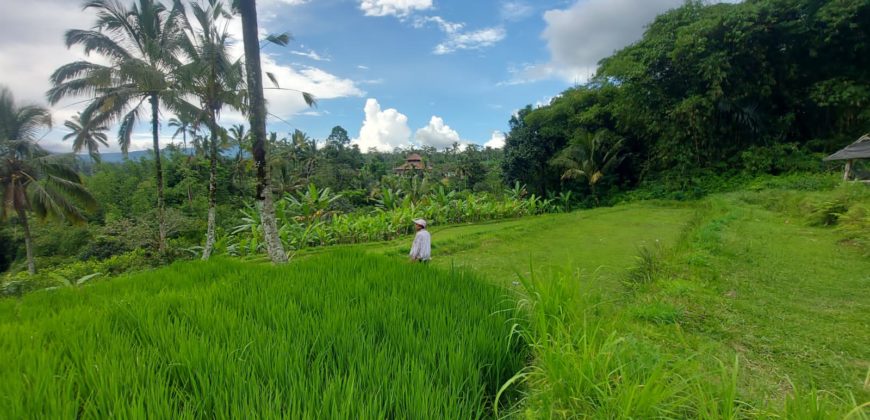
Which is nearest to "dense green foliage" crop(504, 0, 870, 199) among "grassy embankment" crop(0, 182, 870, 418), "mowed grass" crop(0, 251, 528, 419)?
"grassy embankment" crop(0, 182, 870, 418)

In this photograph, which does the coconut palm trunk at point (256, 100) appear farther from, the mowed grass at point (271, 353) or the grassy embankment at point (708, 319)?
the mowed grass at point (271, 353)

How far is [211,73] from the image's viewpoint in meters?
8.85

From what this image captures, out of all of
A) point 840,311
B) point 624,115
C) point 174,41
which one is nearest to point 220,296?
point 840,311

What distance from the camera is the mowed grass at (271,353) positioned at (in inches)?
56.8

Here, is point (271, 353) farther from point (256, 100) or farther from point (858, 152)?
point (858, 152)

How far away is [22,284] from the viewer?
787 cm

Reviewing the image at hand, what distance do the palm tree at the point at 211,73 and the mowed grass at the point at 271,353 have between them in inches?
269

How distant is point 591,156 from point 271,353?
17038mm

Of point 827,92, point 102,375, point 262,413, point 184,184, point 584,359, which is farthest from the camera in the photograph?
point 184,184

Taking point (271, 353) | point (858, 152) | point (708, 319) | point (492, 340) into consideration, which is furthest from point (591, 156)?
point (271, 353)

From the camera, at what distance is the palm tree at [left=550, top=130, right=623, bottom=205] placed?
16359mm

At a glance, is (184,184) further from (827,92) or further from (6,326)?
(827,92)

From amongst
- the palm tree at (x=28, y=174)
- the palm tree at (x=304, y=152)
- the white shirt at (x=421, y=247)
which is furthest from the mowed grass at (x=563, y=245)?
the palm tree at (x=304, y=152)

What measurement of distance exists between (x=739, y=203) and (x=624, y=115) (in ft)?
25.0
